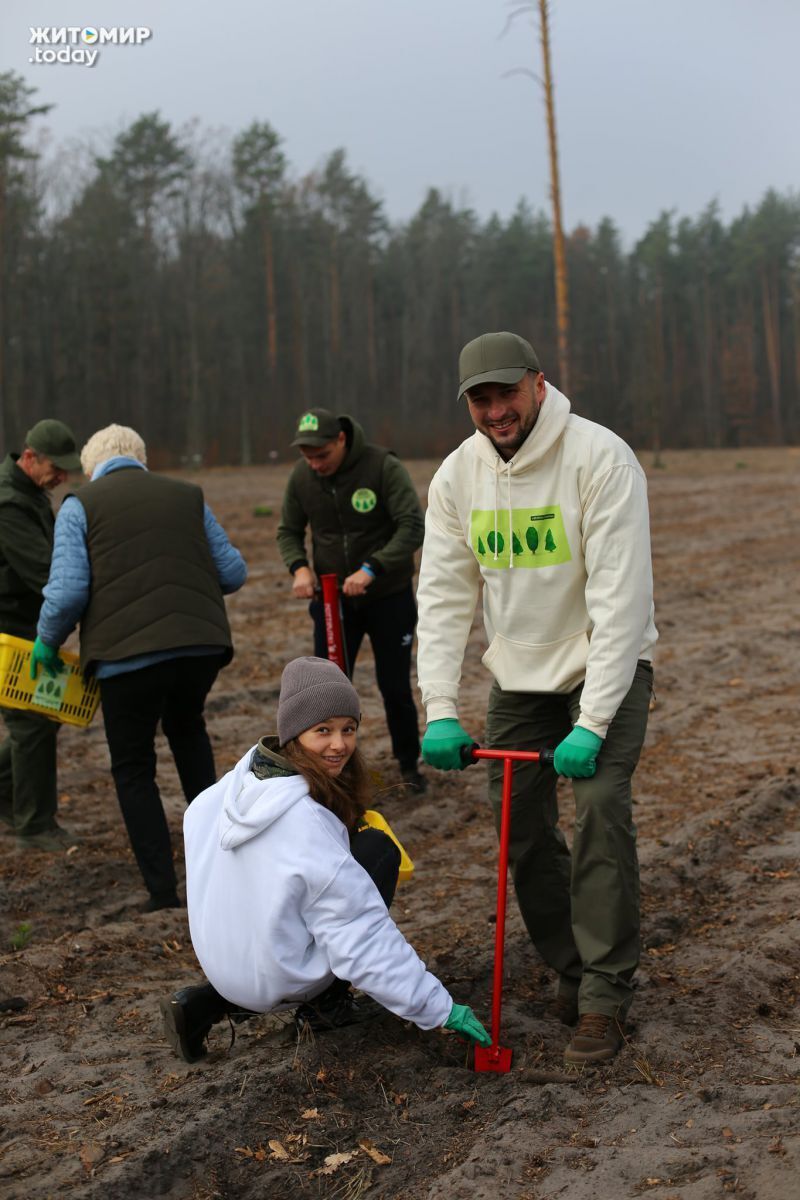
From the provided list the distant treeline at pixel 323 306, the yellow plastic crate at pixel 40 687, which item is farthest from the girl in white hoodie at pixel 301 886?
the distant treeline at pixel 323 306

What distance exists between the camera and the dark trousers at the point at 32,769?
6.36m

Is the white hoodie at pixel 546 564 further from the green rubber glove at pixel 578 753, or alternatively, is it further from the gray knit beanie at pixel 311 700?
the gray knit beanie at pixel 311 700

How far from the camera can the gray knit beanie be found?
12.0 ft

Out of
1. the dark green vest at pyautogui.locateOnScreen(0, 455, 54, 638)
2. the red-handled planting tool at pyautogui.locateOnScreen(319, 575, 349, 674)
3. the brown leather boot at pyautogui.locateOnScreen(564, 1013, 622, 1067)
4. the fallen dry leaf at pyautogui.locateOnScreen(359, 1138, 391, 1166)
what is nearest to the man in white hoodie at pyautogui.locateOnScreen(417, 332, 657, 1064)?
the brown leather boot at pyautogui.locateOnScreen(564, 1013, 622, 1067)

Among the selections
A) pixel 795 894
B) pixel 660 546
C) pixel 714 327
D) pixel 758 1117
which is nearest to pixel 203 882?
pixel 758 1117

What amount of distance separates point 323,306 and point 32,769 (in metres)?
54.7

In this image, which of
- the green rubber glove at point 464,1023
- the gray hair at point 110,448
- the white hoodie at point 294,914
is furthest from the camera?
the gray hair at point 110,448

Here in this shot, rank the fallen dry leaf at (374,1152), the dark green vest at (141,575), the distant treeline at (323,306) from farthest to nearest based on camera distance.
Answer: the distant treeline at (323,306) → the dark green vest at (141,575) → the fallen dry leaf at (374,1152)

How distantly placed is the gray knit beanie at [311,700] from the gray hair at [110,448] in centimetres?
210

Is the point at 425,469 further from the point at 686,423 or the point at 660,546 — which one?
Answer: the point at 686,423

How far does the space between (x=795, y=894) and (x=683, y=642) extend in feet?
19.9

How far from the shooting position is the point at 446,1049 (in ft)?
12.7

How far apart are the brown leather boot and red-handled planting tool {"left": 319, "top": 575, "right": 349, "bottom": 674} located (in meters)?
3.18

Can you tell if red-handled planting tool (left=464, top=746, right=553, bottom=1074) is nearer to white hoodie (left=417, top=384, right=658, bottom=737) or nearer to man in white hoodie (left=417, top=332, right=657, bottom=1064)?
man in white hoodie (left=417, top=332, right=657, bottom=1064)
